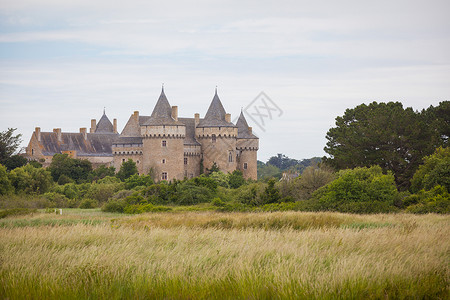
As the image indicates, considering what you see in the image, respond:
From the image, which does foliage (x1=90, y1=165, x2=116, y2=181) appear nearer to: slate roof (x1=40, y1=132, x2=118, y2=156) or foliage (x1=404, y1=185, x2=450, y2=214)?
slate roof (x1=40, y1=132, x2=118, y2=156)

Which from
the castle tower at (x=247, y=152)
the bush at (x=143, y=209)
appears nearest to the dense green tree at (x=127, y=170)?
the castle tower at (x=247, y=152)

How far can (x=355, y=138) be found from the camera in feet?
151

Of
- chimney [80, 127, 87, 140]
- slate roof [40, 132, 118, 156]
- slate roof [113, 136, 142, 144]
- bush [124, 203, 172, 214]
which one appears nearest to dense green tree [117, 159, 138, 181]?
slate roof [113, 136, 142, 144]

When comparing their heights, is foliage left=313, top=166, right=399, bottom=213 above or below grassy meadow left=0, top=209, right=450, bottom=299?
above

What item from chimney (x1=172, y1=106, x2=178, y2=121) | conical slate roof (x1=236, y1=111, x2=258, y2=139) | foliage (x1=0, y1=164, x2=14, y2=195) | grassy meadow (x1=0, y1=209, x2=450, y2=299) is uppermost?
chimney (x1=172, y1=106, x2=178, y2=121)

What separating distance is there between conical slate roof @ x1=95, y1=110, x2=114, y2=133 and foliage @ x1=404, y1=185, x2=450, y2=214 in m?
60.5

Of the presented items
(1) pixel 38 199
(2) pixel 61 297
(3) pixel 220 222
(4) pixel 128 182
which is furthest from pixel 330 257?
(4) pixel 128 182

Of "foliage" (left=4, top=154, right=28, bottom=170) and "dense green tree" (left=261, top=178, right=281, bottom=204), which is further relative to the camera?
"foliage" (left=4, top=154, right=28, bottom=170)

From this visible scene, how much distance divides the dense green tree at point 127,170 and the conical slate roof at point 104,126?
959 inches

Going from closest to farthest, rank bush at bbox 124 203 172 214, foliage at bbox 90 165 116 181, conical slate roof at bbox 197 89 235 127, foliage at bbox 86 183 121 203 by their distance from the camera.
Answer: bush at bbox 124 203 172 214, foliage at bbox 86 183 121 203, foliage at bbox 90 165 116 181, conical slate roof at bbox 197 89 235 127

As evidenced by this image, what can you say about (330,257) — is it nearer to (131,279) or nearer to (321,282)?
(321,282)

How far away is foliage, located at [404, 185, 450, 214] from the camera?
26.3 m

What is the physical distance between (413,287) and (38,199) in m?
34.6

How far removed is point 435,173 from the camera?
32812mm
